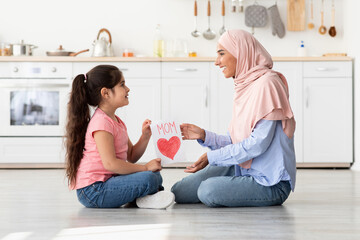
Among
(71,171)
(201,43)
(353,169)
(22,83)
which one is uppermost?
(201,43)

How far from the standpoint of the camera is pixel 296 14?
5.43 m

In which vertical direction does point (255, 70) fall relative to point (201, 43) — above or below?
below

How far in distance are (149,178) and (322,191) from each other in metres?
1.25

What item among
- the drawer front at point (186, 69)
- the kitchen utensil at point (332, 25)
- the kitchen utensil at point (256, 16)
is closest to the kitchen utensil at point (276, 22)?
the kitchen utensil at point (256, 16)

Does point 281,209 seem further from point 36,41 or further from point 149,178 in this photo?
point 36,41

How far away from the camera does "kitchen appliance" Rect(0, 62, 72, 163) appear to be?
195 inches

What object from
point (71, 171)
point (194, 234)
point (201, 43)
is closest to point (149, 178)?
point (71, 171)

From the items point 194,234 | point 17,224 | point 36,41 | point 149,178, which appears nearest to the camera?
point 194,234

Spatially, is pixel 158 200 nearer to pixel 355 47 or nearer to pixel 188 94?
pixel 188 94

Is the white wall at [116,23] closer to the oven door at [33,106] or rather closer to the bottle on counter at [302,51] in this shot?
the bottle on counter at [302,51]

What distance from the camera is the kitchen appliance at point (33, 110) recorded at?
4.95 meters

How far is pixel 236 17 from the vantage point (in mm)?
5504

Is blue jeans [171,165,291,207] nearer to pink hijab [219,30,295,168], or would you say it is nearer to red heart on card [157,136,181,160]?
pink hijab [219,30,295,168]

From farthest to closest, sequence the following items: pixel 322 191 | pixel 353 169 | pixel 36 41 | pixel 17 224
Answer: pixel 36 41
pixel 353 169
pixel 322 191
pixel 17 224
